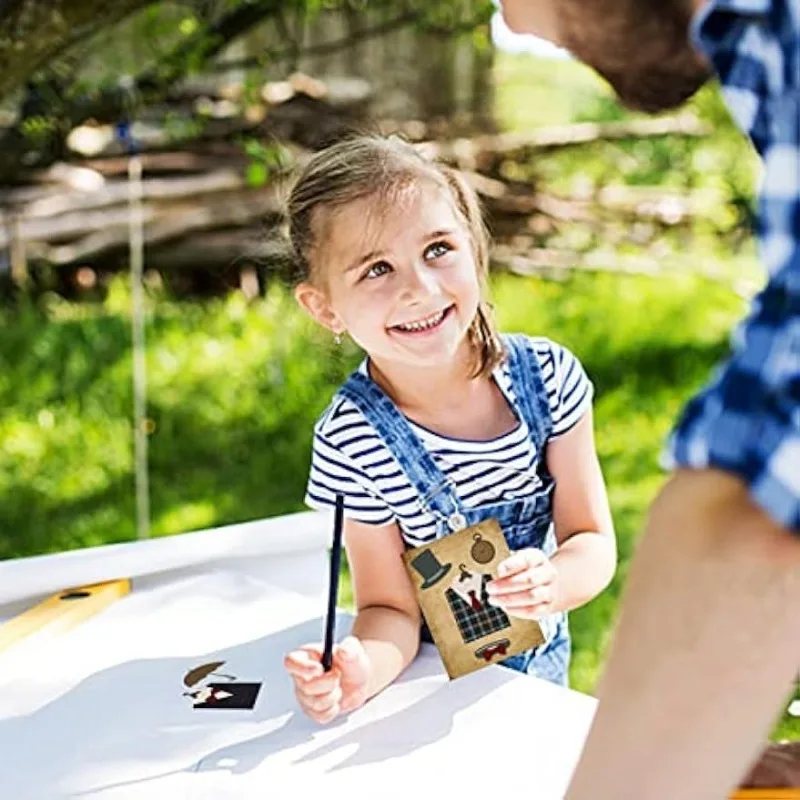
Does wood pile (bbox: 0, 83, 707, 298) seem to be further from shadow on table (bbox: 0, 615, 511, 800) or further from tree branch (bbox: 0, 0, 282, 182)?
shadow on table (bbox: 0, 615, 511, 800)

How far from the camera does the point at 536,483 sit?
159 cm

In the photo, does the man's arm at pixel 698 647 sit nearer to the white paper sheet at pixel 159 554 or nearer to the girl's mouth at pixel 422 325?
the girl's mouth at pixel 422 325

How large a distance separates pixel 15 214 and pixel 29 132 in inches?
40.0

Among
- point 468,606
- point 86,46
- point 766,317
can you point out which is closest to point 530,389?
point 468,606

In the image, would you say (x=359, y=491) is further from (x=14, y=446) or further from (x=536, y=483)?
(x=14, y=446)

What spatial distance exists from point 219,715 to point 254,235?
11.5 feet

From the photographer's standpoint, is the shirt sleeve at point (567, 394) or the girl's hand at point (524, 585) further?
the shirt sleeve at point (567, 394)

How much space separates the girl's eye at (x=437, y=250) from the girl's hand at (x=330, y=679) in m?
0.39

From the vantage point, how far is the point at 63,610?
1706mm

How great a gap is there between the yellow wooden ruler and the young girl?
1.06 feet

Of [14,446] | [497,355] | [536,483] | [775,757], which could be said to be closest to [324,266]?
[497,355]

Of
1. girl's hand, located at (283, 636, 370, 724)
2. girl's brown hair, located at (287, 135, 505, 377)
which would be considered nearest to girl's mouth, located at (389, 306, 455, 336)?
girl's brown hair, located at (287, 135, 505, 377)

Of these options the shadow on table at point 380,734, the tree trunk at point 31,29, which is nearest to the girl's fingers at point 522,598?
the shadow on table at point 380,734

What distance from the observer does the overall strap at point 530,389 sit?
1.59m
